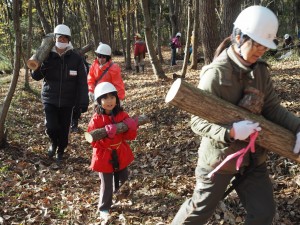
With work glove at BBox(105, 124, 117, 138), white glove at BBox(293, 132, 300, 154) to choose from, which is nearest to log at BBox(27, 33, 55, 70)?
work glove at BBox(105, 124, 117, 138)

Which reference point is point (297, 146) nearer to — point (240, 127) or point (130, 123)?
point (240, 127)

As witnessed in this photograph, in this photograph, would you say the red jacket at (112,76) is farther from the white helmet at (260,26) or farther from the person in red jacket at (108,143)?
the white helmet at (260,26)

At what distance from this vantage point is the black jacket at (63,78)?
254 inches

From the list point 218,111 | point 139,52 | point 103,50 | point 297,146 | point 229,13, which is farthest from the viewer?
point 139,52

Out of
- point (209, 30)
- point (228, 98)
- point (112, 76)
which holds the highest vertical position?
point (209, 30)

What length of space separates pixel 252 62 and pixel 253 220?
1.39 meters

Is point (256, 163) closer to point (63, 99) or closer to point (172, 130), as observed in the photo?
point (63, 99)

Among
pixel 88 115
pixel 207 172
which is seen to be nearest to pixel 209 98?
pixel 207 172

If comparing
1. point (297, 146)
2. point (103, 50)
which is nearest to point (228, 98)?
point (297, 146)

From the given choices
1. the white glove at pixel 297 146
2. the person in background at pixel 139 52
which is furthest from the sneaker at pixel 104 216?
the person in background at pixel 139 52

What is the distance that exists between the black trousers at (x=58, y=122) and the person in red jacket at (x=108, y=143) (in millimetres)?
2261

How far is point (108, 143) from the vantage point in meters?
4.50

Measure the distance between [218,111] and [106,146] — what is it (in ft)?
6.50

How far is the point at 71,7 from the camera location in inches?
1407
